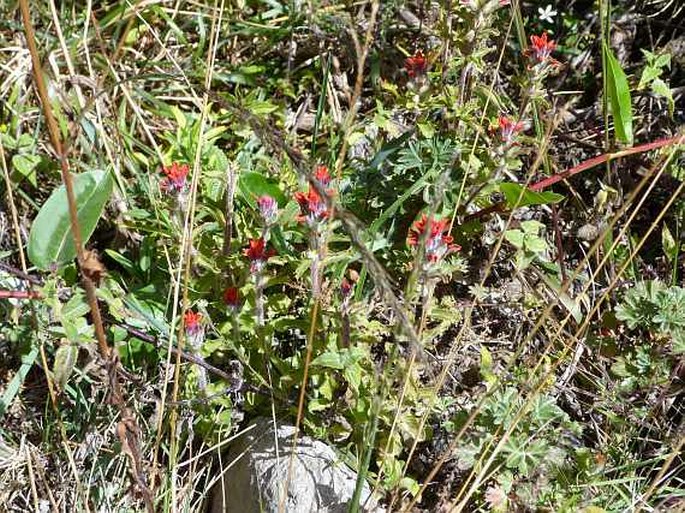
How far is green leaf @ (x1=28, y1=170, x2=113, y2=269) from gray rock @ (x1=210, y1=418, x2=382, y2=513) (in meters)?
0.62

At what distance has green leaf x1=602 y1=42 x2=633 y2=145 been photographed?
7.75 feet

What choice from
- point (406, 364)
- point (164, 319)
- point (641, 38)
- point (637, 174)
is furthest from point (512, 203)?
point (641, 38)

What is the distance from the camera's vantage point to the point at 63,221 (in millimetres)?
Answer: 2082

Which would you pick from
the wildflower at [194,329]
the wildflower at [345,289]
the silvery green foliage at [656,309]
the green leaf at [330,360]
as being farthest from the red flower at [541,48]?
the wildflower at [194,329]

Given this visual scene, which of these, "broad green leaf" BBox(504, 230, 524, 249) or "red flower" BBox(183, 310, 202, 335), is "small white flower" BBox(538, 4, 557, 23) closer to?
"broad green leaf" BBox(504, 230, 524, 249)

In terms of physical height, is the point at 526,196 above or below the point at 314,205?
below

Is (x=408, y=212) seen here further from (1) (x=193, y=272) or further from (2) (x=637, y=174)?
(2) (x=637, y=174)

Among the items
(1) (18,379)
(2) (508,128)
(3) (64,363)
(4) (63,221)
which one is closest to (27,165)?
(4) (63,221)

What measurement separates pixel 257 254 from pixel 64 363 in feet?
1.52

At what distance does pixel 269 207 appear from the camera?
1.93 meters

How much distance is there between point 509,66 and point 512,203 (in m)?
0.88

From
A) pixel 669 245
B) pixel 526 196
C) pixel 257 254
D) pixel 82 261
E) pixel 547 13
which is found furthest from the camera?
pixel 547 13

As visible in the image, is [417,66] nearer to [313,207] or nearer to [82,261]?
[313,207]

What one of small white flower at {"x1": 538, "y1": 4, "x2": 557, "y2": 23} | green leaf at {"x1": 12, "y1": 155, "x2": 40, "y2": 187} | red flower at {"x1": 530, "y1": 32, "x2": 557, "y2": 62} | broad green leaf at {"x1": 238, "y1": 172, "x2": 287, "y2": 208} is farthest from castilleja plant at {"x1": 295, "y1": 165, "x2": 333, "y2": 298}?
small white flower at {"x1": 538, "y1": 4, "x2": 557, "y2": 23}
